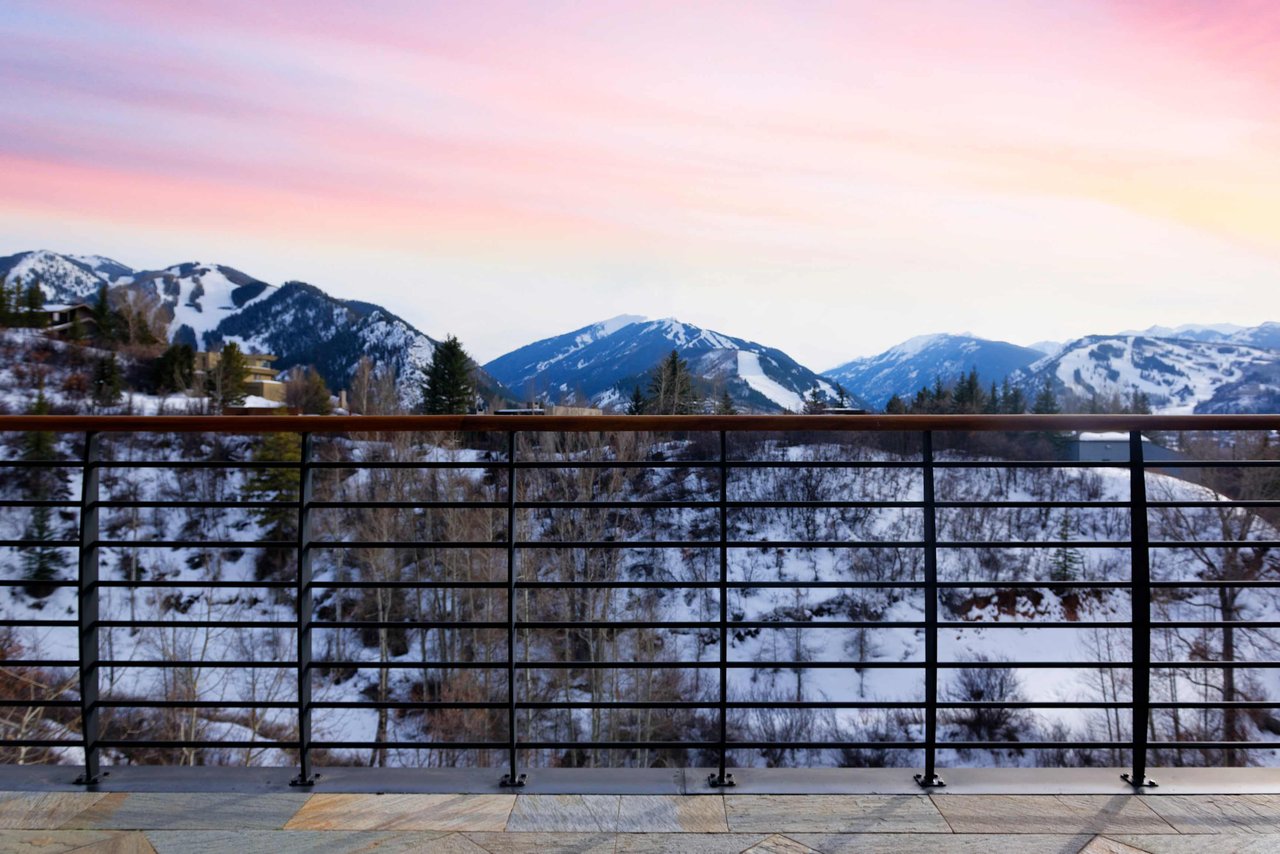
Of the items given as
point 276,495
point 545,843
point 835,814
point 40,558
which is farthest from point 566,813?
point 276,495

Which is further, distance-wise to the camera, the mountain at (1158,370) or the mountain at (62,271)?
the mountain at (62,271)

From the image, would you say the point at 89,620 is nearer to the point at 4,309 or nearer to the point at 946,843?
the point at 946,843

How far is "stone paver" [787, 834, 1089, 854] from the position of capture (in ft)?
5.75

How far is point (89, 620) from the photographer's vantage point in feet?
6.93

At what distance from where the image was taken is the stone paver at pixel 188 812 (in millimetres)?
1884

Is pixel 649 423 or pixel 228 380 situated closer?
pixel 649 423

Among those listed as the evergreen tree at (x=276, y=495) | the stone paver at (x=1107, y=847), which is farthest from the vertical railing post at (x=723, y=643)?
the evergreen tree at (x=276, y=495)

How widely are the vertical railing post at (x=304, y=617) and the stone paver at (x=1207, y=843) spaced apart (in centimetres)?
198

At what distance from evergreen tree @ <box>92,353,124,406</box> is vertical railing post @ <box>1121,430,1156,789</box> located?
46.9 metres

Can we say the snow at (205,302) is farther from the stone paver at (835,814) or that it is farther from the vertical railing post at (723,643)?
the stone paver at (835,814)

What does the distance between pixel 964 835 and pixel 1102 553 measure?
957 inches

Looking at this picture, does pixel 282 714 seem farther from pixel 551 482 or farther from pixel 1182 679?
pixel 1182 679

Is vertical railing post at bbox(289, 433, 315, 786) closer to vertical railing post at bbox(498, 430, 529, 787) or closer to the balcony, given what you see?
the balcony

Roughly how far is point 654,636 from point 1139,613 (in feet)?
62.7
